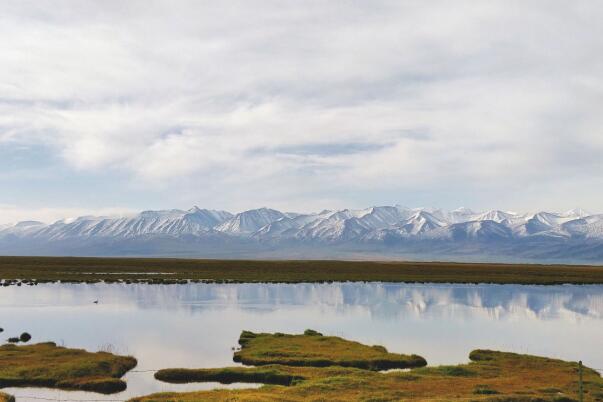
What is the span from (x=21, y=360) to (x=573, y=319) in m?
54.6

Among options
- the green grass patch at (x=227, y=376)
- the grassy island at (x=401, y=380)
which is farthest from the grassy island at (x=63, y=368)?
the grassy island at (x=401, y=380)

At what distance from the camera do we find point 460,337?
50.3 metres

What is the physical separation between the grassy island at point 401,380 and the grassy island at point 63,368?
3353mm

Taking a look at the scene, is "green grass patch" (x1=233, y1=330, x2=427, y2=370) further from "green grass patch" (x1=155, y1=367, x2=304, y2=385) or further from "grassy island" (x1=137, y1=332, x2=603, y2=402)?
"green grass patch" (x1=155, y1=367, x2=304, y2=385)

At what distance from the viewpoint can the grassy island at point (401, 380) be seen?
1137 inches

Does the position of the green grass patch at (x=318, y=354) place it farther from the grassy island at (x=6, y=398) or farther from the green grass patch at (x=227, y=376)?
the grassy island at (x=6, y=398)

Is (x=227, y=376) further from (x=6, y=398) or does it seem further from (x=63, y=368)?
(x=6, y=398)

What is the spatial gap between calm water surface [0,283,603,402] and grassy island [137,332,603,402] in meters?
2.59

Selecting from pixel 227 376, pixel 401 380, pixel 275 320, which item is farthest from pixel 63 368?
pixel 275 320

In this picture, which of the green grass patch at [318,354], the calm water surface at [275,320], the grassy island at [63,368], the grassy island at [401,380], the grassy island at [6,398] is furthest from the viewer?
Answer: the calm water surface at [275,320]

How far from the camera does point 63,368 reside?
34.5 metres

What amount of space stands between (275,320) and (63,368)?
90.4ft

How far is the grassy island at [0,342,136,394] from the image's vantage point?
107 ft

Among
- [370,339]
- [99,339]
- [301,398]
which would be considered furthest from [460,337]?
[99,339]
